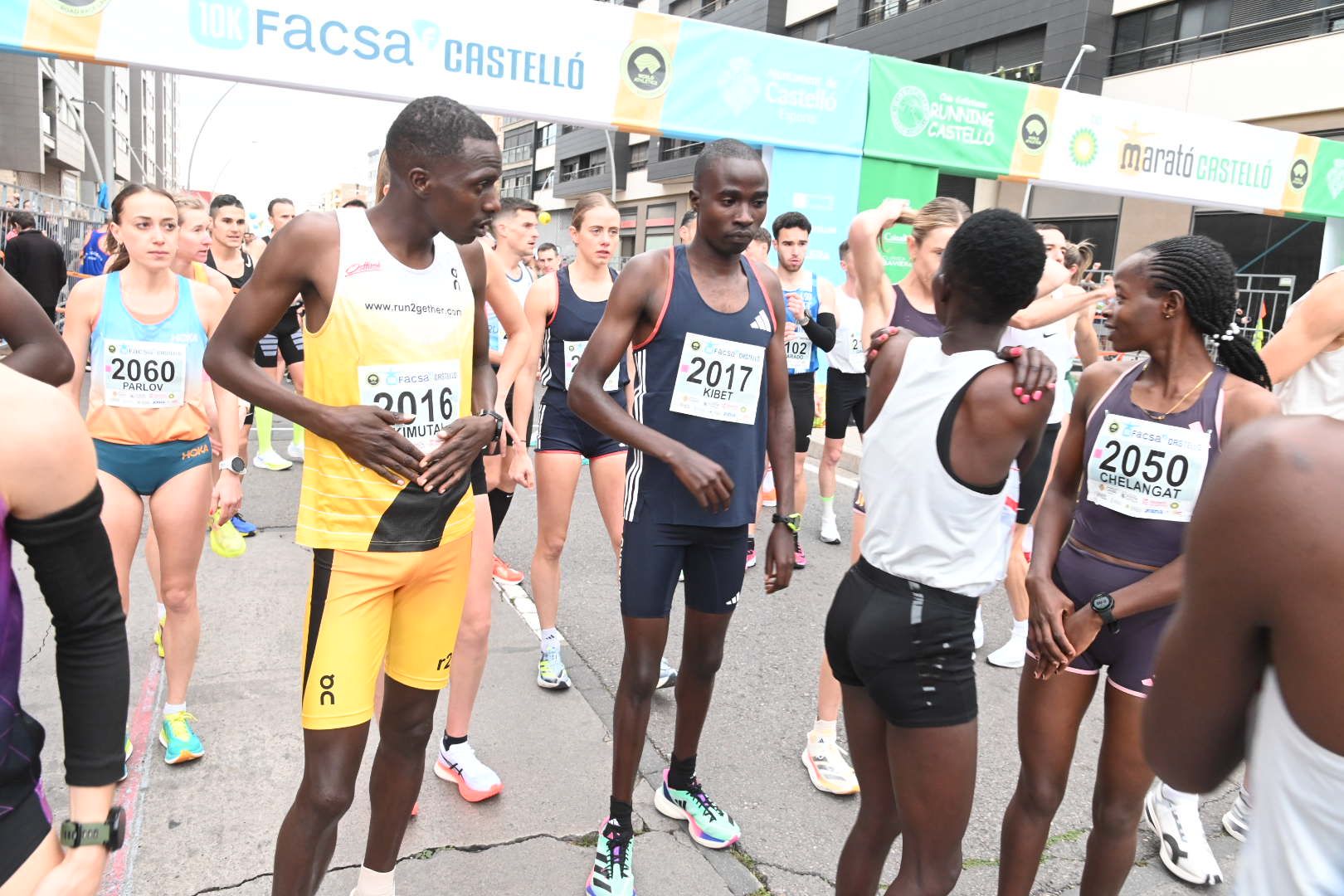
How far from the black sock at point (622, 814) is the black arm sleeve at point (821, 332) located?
144 inches

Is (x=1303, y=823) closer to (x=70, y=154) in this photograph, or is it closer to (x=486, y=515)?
→ (x=486, y=515)

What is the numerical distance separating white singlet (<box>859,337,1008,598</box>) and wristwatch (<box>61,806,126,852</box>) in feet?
5.24

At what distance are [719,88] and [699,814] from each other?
8264mm

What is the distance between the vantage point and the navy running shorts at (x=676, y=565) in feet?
9.29

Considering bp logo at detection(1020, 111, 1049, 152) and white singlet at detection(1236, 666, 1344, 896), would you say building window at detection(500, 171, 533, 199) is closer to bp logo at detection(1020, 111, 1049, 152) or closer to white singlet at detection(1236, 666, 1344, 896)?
bp logo at detection(1020, 111, 1049, 152)

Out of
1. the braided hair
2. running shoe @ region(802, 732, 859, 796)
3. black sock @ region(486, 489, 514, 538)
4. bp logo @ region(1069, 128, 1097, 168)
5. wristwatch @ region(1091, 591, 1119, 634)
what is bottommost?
running shoe @ region(802, 732, 859, 796)

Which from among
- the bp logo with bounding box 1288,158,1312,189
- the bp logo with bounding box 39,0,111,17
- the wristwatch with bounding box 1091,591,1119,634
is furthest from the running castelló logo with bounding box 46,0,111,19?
the bp logo with bounding box 1288,158,1312,189

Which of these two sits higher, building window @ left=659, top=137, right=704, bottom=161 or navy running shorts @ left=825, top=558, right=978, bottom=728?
building window @ left=659, top=137, right=704, bottom=161

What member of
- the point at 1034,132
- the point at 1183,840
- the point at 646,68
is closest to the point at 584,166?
the point at 1034,132

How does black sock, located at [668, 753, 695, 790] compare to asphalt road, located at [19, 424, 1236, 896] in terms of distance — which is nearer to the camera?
asphalt road, located at [19, 424, 1236, 896]

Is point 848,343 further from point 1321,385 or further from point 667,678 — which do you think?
point 1321,385

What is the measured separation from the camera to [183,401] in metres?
3.43

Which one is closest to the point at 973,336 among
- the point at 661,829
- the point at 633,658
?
Result: the point at 633,658

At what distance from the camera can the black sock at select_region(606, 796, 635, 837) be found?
2.75m
